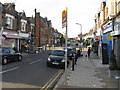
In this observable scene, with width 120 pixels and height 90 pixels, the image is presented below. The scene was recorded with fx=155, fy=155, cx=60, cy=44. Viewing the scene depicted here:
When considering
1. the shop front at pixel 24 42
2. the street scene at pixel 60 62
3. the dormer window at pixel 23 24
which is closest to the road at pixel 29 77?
the street scene at pixel 60 62

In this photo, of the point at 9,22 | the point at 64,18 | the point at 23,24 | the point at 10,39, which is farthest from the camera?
the point at 23,24

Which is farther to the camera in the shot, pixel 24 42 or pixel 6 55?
pixel 24 42

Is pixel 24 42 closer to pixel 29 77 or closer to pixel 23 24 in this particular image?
pixel 23 24

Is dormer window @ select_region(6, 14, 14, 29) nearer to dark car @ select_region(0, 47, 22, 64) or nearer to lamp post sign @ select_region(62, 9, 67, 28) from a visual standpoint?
dark car @ select_region(0, 47, 22, 64)

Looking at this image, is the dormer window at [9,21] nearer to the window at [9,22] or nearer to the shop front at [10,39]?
the window at [9,22]

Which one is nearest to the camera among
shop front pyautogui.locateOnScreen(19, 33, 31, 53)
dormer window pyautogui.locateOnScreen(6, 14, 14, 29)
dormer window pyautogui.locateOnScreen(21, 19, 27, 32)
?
dormer window pyautogui.locateOnScreen(6, 14, 14, 29)

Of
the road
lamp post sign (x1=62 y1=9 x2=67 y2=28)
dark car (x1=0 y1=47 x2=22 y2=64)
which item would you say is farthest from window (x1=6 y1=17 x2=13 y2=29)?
lamp post sign (x1=62 y1=9 x2=67 y2=28)

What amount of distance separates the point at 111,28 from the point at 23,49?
2105cm

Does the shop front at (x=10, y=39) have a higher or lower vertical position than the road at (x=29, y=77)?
higher

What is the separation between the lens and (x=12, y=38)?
2727 centimetres

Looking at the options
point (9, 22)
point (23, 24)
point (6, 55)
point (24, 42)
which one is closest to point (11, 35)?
point (9, 22)

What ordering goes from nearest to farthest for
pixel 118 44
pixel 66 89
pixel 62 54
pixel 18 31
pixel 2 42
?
pixel 66 89 < pixel 118 44 < pixel 62 54 < pixel 2 42 < pixel 18 31

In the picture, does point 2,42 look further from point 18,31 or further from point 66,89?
point 66,89

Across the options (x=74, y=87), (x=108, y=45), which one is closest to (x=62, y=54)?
(x=108, y=45)
